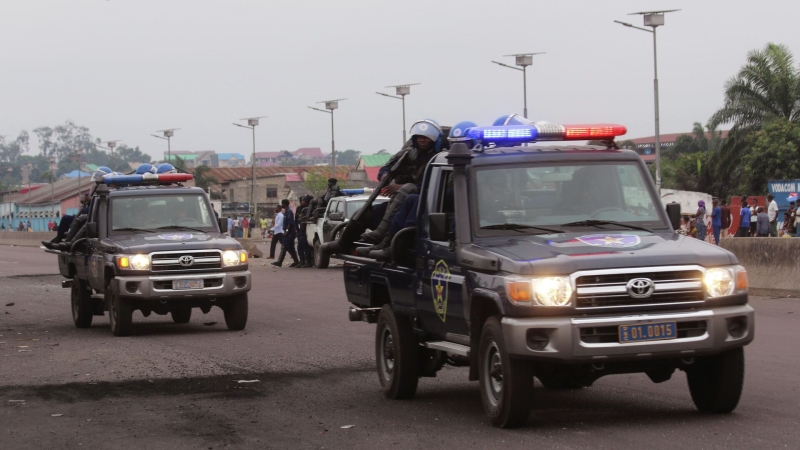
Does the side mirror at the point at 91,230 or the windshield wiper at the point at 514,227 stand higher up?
the windshield wiper at the point at 514,227

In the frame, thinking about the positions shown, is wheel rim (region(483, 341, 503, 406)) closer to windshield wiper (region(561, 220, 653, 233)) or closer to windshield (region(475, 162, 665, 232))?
windshield (region(475, 162, 665, 232))

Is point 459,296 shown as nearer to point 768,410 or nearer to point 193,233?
point 768,410

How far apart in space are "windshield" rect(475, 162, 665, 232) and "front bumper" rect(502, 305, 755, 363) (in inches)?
44.1

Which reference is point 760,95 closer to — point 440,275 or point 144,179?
point 144,179

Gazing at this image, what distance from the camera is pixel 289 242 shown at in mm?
31578

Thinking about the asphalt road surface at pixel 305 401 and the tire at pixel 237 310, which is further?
the tire at pixel 237 310

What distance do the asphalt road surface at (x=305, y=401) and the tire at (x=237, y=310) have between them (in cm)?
20

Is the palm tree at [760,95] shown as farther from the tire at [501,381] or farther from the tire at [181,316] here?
the tire at [501,381]

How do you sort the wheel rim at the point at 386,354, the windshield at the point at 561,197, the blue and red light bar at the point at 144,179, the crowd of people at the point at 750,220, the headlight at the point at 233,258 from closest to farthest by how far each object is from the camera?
the windshield at the point at 561,197, the wheel rim at the point at 386,354, the headlight at the point at 233,258, the blue and red light bar at the point at 144,179, the crowd of people at the point at 750,220

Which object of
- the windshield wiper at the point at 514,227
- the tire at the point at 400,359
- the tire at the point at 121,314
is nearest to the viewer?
the windshield wiper at the point at 514,227

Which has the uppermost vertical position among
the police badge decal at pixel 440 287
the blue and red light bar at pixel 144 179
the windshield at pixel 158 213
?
the blue and red light bar at pixel 144 179

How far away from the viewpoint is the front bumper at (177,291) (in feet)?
49.8

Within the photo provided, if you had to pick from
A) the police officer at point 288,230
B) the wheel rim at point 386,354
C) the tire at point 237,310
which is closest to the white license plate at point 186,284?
the tire at point 237,310

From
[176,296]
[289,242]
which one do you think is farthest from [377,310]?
[289,242]
